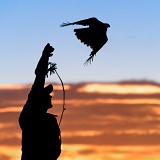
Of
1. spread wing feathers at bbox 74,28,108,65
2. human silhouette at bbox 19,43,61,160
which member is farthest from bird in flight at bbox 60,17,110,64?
human silhouette at bbox 19,43,61,160

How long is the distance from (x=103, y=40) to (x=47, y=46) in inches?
79.5

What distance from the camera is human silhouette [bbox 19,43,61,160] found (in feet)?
60.0

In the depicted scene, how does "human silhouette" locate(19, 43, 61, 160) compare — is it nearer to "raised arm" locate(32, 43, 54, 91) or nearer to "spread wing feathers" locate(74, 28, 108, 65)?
"raised arm" locate(32, 43, 54, 91)

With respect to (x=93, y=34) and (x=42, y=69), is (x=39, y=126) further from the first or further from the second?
(x=93, y=34)

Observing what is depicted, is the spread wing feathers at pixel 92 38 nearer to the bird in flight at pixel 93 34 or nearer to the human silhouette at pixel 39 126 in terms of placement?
the bird in flight at pixel 93 34

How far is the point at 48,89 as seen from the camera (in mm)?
18625

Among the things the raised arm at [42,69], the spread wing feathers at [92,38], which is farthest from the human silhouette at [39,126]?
the spread wing feathers at [92,38]

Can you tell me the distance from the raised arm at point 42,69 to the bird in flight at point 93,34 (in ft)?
3.32

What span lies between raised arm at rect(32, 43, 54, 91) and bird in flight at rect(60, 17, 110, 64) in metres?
1.01

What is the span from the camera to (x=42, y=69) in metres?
18.7

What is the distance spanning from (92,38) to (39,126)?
336 centimetres

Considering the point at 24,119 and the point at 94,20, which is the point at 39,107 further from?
the point at 94,20

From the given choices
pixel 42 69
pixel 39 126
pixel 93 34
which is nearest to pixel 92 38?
pixel 93 34

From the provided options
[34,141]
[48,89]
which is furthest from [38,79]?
[34,141]
